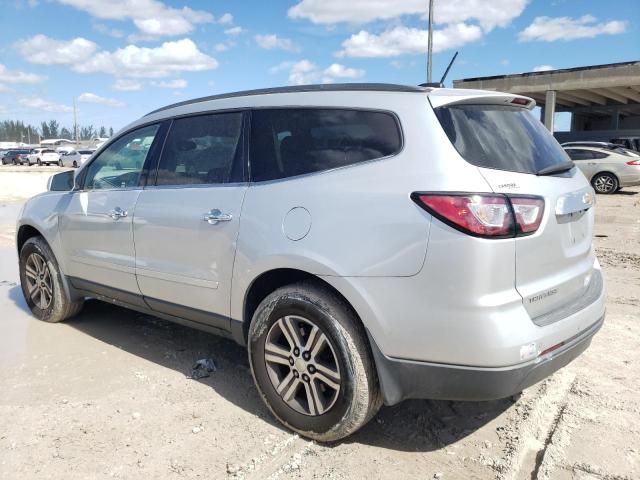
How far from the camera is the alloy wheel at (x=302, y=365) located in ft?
9.37

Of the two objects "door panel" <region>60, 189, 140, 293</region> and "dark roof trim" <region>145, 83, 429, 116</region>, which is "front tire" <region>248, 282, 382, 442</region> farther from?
"door panel" <region>60, 189, 140, 293</region>

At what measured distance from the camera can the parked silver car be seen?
615 inches

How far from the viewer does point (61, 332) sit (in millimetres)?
4785

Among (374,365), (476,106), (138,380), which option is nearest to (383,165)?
(476,106)

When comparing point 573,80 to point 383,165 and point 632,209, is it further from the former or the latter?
point 383,165

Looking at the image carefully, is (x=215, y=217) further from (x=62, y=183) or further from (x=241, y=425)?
(x=62, y=183)

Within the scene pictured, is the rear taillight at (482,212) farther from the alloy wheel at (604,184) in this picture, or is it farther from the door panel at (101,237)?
the alloy wheel at (604,184)

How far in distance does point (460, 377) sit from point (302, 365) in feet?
2.79

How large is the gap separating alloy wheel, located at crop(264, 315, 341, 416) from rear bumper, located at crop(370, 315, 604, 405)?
0.90 feet

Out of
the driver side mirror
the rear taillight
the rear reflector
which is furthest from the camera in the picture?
the driver side mirror

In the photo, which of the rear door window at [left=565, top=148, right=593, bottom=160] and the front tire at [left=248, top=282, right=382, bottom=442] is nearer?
the front tire at [left=248, top=282, right=382, bottom=442]

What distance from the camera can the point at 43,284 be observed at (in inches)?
195

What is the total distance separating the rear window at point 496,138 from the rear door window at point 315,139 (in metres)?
0.28

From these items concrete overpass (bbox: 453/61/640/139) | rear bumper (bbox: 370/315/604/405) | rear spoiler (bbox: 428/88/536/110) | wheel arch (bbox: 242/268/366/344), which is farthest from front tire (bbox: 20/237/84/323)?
concrete overpass (bbox: 453/61/640/139)
